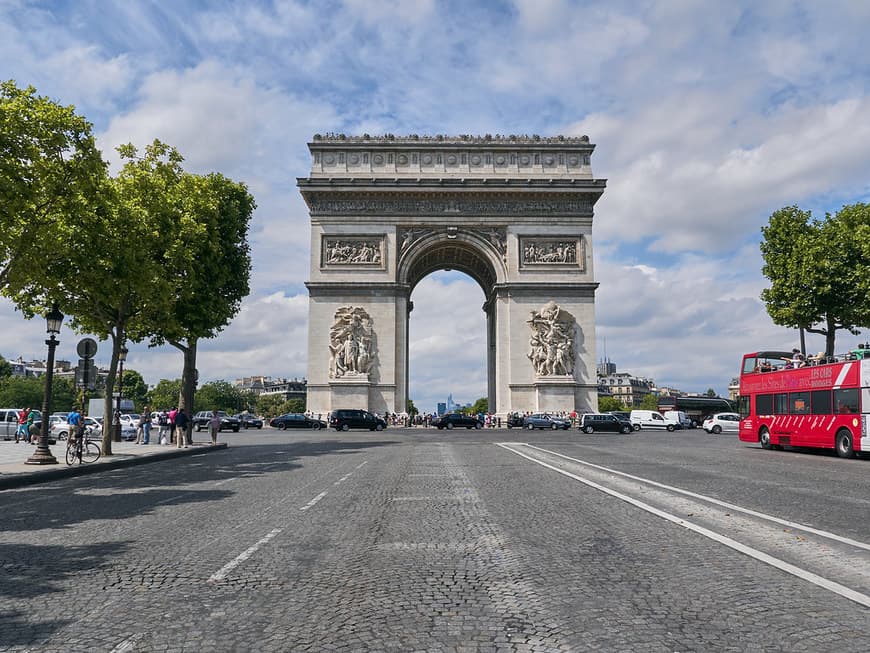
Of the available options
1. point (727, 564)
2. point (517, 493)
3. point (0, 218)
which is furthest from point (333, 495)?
point (0, 218)

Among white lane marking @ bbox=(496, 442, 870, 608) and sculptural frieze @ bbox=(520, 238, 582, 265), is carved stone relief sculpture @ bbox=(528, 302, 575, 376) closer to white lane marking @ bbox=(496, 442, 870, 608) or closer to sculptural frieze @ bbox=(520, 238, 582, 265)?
sculptural frieze @ bbox=(520, 238, 582, 265)

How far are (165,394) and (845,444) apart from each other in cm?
14285

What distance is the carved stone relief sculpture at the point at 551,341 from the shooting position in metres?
47.7

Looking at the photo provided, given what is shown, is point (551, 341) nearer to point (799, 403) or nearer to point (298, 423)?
point (298, 423)

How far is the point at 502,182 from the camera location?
1930 inches

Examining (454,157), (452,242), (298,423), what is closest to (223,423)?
(298,423)

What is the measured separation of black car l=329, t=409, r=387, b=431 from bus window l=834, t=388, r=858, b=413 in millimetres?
27716

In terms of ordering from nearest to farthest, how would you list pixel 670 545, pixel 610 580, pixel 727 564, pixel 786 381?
pixel 610 580
pixel 727 564
pixel 670 545
pixel 786 381

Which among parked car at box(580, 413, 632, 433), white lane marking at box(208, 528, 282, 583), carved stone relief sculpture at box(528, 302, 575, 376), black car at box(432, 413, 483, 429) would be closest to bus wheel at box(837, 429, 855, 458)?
parked car at box(580, 413, 632, 433)

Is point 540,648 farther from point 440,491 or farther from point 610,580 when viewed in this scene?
point 440,491

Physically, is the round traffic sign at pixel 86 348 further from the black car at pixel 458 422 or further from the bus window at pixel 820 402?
the black car at pixel 458 422

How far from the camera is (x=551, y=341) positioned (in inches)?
1886

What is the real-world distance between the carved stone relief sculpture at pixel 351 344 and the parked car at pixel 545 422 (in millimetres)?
11145

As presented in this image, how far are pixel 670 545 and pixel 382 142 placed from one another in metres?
46.0
